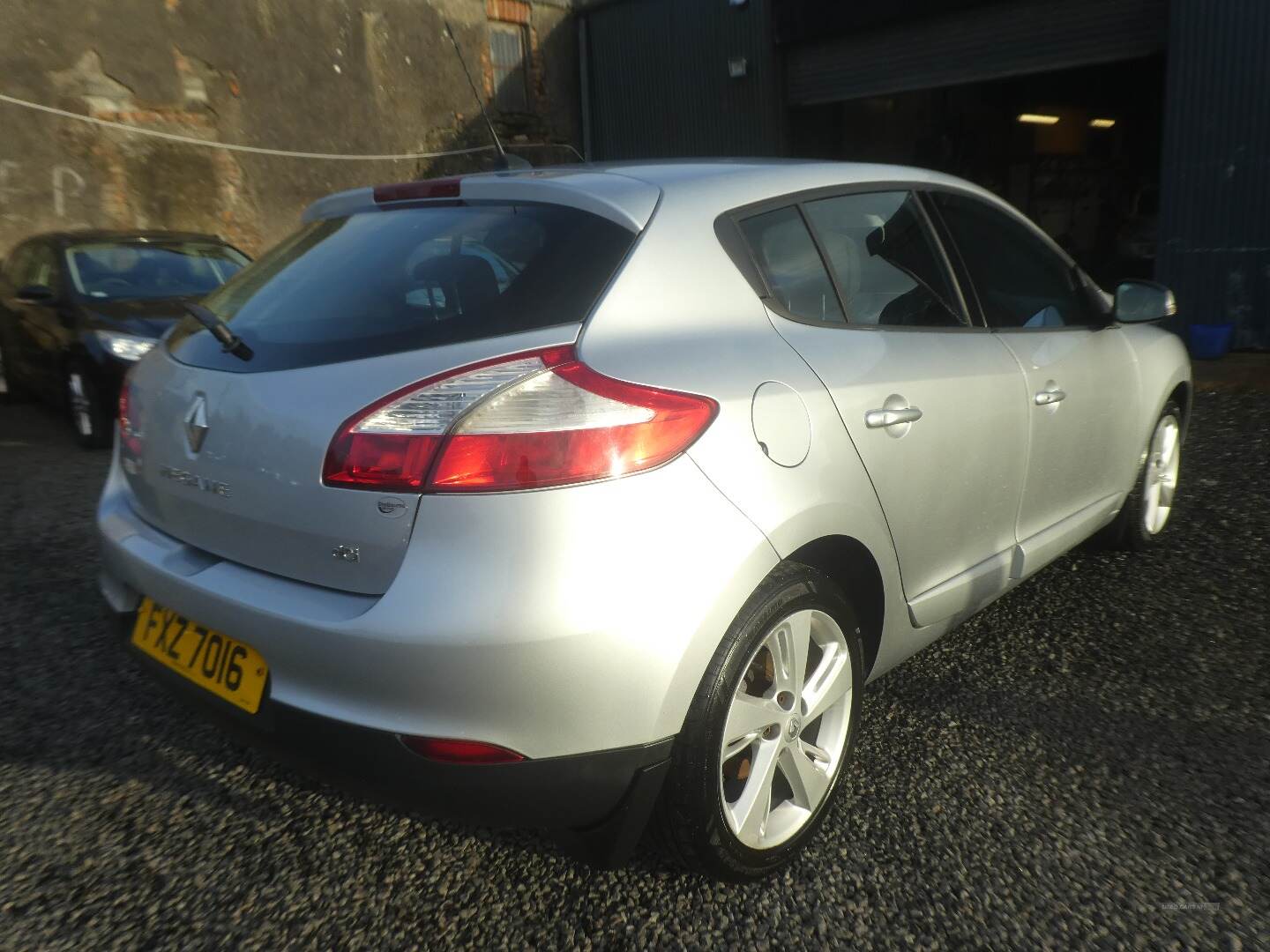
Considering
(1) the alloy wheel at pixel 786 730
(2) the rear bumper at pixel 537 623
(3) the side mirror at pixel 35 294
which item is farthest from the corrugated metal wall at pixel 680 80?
(2) the rear bumper at pixel 537 623

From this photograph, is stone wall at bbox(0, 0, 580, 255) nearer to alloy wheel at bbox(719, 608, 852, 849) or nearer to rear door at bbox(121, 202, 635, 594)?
rear door at bbox(121, 202, 635, 594)

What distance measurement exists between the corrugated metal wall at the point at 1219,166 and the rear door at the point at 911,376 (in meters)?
7.51

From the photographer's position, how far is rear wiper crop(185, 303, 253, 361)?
2.15 m

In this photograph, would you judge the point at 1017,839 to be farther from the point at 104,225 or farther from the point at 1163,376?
the point at 104,225

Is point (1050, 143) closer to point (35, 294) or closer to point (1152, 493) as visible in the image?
point (1152, 493)

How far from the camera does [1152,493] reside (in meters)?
4.08

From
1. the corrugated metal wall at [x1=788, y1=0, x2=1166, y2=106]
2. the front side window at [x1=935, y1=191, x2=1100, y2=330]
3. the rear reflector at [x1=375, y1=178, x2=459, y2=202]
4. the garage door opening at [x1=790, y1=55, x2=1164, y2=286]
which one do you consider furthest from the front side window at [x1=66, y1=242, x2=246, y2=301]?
the garage door opening at [x1=790, y1=55, x2=1164, y2=286]

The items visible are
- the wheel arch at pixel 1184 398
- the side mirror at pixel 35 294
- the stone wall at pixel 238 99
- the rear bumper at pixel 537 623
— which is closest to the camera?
the rear bumper at pixel 537 623

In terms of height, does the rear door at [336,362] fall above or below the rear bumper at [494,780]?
above

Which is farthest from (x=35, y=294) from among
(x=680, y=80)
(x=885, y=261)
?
(x=680, y=80)

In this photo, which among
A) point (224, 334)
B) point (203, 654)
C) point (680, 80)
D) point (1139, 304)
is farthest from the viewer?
point (680, 80)

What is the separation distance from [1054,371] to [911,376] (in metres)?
0.84

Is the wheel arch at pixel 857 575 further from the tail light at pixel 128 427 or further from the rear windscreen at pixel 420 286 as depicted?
the tail light at pixel 128 427

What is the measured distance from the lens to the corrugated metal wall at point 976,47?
31.4 ft
